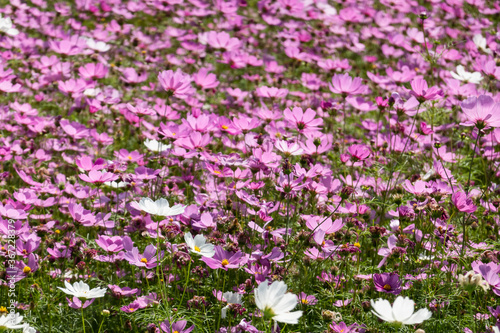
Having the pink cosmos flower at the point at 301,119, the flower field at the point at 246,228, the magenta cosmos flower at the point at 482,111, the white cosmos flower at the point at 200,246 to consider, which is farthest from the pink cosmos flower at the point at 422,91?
the white cosmos flower at the point at 200,246

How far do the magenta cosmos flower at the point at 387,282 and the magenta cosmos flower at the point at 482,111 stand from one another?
50cm

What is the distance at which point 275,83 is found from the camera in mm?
3475

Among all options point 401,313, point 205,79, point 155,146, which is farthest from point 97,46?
point 401,313

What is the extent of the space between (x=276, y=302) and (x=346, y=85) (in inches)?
47.2

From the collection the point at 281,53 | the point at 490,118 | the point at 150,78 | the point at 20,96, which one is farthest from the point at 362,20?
the point at 490,118

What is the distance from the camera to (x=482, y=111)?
156 cm

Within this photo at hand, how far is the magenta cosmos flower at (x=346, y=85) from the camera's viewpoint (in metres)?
2.09

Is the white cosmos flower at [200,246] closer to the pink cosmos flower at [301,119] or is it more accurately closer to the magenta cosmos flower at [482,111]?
the pink cosmos flower at [301,119]

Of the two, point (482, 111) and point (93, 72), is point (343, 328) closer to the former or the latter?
point (482, 111)

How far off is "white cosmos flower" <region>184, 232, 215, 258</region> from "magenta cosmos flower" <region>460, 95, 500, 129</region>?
816 mm

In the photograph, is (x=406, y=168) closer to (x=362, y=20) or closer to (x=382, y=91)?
(x=382, y=91)

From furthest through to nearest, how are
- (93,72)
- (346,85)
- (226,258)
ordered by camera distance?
(93,72) → (346,85) → (226,258)

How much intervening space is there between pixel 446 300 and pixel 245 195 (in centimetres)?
66

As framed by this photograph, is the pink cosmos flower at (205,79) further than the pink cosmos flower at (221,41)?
No
